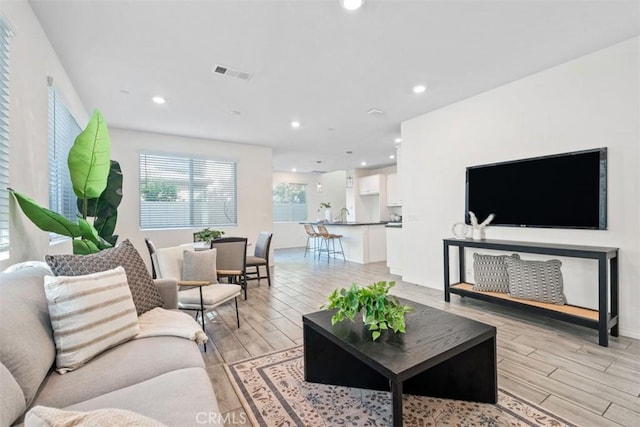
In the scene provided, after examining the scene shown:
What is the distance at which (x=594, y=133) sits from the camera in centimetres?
279

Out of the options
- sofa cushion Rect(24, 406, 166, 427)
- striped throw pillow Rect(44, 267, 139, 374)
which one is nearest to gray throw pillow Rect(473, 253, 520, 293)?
striped throw pillow Rect(44, 267, 139, 374)

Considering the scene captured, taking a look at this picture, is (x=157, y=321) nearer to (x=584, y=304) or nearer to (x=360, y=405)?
(x=360, y=405)

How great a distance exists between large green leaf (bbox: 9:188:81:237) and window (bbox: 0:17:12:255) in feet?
0.23

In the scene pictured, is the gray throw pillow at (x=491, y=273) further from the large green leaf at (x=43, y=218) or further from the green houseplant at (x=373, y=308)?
the large green leaf at (x=43, y=218)

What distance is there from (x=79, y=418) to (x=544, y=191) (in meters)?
3.95

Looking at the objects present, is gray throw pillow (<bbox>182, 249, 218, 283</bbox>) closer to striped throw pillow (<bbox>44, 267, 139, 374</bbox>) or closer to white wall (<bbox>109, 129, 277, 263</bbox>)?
striped throw pillow (<bbox>44, 267, 139, 374</bbox>)

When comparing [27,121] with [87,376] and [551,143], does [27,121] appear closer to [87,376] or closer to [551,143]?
[87,376]

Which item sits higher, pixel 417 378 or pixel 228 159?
pixel 228 159

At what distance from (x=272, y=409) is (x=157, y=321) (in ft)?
2.91

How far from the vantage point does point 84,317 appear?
54.1 inches

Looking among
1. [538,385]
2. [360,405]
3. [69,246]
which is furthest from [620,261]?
[69,246]

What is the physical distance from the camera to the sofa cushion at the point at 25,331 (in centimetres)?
105

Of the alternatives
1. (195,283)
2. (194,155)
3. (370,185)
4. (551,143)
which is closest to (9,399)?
(195,283)

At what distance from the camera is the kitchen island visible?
6.78m
